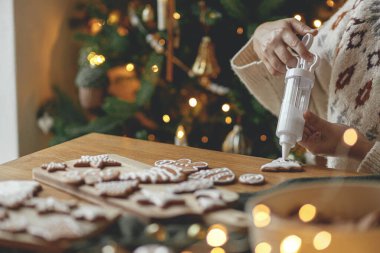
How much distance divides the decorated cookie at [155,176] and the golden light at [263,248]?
0.22 metres

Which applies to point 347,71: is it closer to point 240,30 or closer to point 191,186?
point 191,186

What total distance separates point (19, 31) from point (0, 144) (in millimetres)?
464

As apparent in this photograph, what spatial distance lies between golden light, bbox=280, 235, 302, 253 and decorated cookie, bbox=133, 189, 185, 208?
0.18 metres

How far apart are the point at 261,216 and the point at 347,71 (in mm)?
681

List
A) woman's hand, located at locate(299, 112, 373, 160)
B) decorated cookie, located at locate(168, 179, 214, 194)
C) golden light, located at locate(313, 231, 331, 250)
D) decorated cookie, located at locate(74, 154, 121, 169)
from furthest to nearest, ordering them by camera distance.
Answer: woman's hand, located at locate(299, 112, 373, 160)
decorated cookie, located at locate(74, 154, 121, 169)
decorated cookie, located at locate(168, 179, 214, 194)
golden light, located at locate(313, 231, 331, 250)

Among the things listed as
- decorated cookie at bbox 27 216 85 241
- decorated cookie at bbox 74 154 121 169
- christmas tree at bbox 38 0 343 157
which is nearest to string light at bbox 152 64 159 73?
christmas tree at bbox 38 0 343 157

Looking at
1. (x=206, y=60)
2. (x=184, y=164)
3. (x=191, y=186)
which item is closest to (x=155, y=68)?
(x=206, y=60)

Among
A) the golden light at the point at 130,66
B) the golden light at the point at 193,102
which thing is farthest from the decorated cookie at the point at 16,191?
the golden light at the point at 130,66

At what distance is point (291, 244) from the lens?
438 mm

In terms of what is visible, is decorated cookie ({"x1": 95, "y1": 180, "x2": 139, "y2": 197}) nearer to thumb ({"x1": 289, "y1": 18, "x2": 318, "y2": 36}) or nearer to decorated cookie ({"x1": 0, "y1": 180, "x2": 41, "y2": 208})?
decorated cookie ({"x1": 0, "y1": 180, "x2": 41, "y2": 208})

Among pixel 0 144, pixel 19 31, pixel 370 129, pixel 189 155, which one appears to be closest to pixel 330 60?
pixel 370 129

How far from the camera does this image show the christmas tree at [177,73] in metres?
1.81

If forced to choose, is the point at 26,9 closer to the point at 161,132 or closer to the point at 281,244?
the point at 161,132

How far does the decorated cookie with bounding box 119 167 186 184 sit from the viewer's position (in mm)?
674
